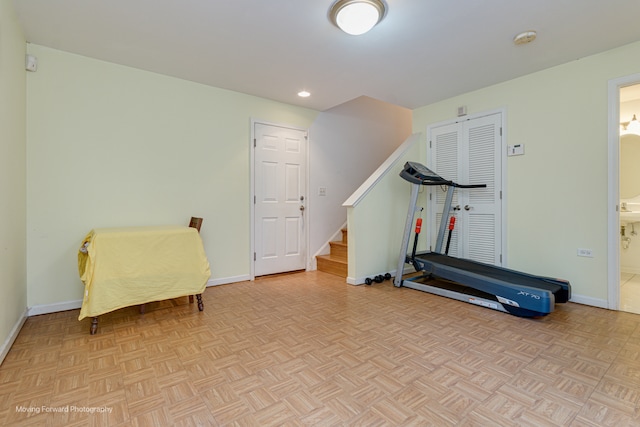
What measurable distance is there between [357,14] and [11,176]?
2.86m

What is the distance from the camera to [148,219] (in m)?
3.32

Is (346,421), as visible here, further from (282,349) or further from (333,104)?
(333,104)

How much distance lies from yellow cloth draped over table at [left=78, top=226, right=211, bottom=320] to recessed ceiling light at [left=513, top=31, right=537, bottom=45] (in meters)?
3.40

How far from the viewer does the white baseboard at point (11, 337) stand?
6.42 feet

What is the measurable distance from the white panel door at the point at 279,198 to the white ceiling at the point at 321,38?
2.86ft

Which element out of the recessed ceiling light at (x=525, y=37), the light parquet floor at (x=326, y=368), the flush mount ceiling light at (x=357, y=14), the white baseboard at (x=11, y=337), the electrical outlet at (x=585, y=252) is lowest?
the light parquet floor at (x=326, y=368)

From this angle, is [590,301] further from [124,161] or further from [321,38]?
[124,161]

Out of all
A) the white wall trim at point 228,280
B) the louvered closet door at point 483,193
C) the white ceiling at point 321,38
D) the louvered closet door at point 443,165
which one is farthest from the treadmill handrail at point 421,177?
the white wall trim at point 228,280

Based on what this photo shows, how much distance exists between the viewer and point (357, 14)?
2.18 m

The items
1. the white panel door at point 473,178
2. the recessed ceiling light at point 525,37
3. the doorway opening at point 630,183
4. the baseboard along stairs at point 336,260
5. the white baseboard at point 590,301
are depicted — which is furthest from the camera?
the baseboard along stairs at point 336,260

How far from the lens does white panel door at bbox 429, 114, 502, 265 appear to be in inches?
147

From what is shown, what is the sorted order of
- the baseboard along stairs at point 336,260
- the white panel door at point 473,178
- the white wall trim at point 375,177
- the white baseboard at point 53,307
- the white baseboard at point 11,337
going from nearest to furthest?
the white baseboard at point 11,337 < the white baseboard at point 53,307 < the white panel door at point 473,178 < the white wall trim at point 375,177 < the baseboard along stairs at point 336,260

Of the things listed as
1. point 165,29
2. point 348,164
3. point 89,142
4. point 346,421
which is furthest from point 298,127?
point 346,421

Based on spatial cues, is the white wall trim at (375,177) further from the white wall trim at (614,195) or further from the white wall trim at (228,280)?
the white wall trim at (614,195)
